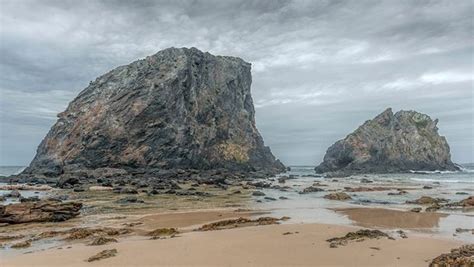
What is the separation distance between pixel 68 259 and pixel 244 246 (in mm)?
4395

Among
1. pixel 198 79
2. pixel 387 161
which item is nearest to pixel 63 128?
pixel 198 79

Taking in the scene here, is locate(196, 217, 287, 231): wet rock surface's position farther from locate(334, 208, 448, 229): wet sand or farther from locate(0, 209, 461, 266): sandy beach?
locate(334, 208, 448, 229): wet sand

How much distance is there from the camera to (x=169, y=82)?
74625 millimetres

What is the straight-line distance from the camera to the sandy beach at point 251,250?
8.68 m

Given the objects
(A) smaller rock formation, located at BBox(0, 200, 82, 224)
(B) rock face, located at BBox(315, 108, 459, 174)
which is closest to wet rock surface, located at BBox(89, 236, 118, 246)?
(A) smaller rock formation, located at BBox(0, 200, 82, 224)

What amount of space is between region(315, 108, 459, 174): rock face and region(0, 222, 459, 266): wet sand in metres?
86.4

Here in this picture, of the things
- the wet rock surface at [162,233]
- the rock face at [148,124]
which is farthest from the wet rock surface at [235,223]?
the rock face at [148,124]

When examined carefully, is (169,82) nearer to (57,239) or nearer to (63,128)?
Result: (63,128)

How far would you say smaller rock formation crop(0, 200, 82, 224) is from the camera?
1614 cm

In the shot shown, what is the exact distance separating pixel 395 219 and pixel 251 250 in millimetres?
9041

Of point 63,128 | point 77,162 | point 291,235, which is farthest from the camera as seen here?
point 63,128

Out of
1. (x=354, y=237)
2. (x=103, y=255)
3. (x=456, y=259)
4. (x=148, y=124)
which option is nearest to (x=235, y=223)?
(x=354, y=237)

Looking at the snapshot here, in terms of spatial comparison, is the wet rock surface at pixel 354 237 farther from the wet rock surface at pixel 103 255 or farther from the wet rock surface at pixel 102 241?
the wet rock surface at pixel 102 241

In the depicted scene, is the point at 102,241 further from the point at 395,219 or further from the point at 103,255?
the point at 395,219
